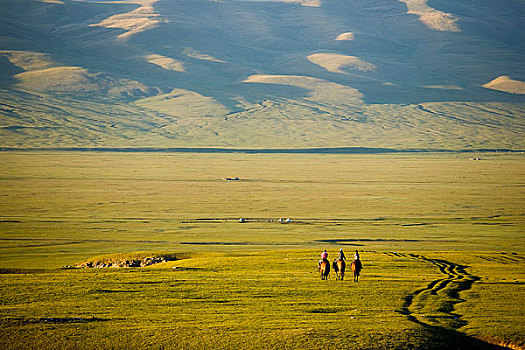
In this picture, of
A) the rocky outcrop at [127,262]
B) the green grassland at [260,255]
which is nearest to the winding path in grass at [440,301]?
the green grassland at [260,255]

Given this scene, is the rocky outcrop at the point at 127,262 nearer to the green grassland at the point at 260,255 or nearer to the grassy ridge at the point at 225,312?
the green grassland at the point at 260,255

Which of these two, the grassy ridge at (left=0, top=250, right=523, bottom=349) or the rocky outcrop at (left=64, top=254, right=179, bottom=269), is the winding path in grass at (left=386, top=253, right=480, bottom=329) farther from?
the rocky outcrop at (left=64, top=254, right=179, bottom=269)

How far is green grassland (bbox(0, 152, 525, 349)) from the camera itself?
71.1 feet

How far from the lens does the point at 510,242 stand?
60594 mm

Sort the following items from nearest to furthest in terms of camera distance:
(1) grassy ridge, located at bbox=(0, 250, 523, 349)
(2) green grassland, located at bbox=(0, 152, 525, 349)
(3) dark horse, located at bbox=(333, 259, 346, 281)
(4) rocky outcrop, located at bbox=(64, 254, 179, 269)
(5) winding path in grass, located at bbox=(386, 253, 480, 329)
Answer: (1) grassy ridge, located at bbox=(0, 250, 523, 349) < (2) green grassland, located at bbox=(0, 152, 525, 349) < (5) winding path in grass, located at bbox=(386, 253, 480, 329) < (3) dark horse, located at bbox=(333, 259, 346, 281) < (4) rocky outcrop, located at bbox=(64, 254, 179, 269)

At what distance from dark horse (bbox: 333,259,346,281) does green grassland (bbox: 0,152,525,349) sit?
59 centimetres

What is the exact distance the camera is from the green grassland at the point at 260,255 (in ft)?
71.1

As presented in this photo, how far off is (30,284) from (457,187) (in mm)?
99131

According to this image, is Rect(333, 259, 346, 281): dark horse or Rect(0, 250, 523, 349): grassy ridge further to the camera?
Rect(333, 259, 346, 281): dark horse

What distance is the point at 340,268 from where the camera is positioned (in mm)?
30953

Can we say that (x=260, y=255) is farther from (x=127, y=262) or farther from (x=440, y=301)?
(x=440, y=301)

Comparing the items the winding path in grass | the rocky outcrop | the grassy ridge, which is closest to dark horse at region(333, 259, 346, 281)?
the grassy ridge

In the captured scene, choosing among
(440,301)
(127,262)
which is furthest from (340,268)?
(127,262)

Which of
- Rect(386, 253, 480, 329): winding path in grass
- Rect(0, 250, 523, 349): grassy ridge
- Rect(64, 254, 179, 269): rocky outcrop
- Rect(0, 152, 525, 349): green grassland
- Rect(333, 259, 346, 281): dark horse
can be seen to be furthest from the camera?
Rect(64, 254, 179, 269): rocky outcrop
